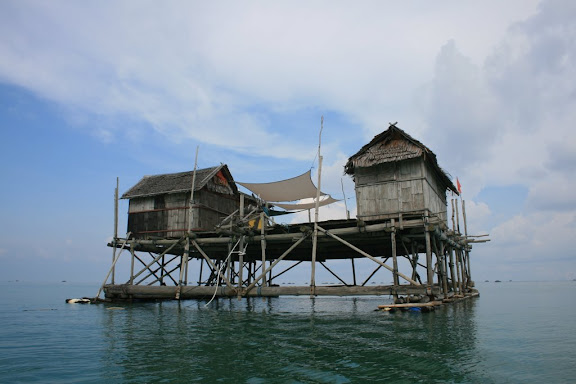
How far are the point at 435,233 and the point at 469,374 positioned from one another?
10177mm

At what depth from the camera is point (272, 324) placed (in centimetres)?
1461

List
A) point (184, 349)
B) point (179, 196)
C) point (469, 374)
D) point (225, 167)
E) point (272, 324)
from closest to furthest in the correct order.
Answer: point (469, 374) < point (184, 349) < point (272, 324) < point (179, 196) < point (225, 167)

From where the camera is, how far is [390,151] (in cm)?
1797

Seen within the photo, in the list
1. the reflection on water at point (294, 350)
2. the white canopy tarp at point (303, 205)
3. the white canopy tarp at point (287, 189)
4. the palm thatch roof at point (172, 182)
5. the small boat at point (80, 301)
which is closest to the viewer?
the reflection on water at point (294, 350)

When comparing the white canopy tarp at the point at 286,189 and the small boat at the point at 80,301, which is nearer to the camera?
the white canopy tarp at the point at 286,189

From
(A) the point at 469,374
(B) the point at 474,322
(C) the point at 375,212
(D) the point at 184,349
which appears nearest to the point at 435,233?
(C) the point at 375,212

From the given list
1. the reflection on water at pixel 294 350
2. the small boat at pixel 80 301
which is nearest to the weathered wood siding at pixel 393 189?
the reflection on water at pixel 294 350

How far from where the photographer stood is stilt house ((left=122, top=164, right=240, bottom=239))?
75.4 ft

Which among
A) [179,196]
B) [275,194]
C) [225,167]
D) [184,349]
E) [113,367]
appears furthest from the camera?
[225,167]

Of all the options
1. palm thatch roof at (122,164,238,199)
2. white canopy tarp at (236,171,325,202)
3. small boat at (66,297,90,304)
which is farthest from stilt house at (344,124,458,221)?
small boat at (66,297,90,304)

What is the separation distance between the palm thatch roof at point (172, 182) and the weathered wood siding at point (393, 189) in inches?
361

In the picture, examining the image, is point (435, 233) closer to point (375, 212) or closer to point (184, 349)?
point (375, 212)

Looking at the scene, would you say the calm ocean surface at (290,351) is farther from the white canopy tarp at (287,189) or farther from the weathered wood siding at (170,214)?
the weathered wood siding at (170,214)

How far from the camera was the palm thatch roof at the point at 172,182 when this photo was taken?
23319 millimetres
